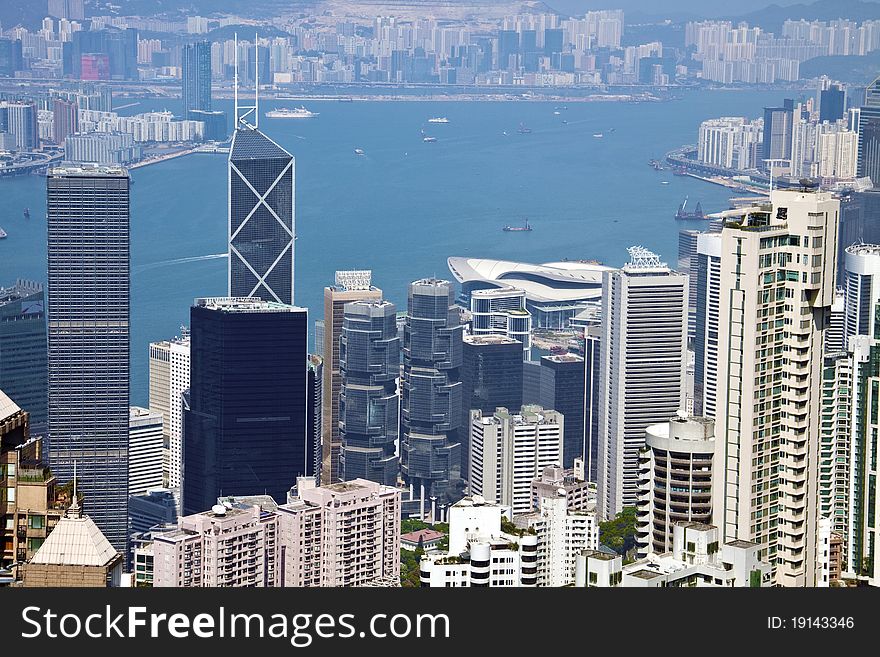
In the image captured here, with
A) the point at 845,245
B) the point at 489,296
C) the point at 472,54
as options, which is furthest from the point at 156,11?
the point at 845,245

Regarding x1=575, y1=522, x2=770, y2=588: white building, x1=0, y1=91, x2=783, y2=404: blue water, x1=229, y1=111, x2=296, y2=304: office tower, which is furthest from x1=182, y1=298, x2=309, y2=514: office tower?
x1=575, y1=522, x2=770, y2=588: white building

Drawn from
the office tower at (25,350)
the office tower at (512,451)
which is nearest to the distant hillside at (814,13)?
the office tower at (512,451)

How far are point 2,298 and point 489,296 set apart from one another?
21.7ft

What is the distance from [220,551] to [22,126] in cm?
1502

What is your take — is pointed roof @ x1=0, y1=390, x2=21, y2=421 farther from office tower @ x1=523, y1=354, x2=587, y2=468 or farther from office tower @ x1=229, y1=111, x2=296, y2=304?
office tower @ x1=229, y1=111, x2=296, y2=304

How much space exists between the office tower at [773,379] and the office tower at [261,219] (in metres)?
15.9

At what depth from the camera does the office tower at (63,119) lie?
2384 cm

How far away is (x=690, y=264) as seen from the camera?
62.3ft

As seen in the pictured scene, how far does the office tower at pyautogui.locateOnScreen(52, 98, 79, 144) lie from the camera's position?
78.2 feet

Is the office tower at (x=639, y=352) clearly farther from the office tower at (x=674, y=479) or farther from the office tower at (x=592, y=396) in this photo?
the office tower at (x=674, y=479)

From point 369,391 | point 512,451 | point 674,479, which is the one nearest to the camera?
point 674,479

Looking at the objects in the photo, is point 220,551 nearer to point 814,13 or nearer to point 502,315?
point 502,315

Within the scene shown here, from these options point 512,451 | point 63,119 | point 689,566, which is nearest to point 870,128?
point 512,451
